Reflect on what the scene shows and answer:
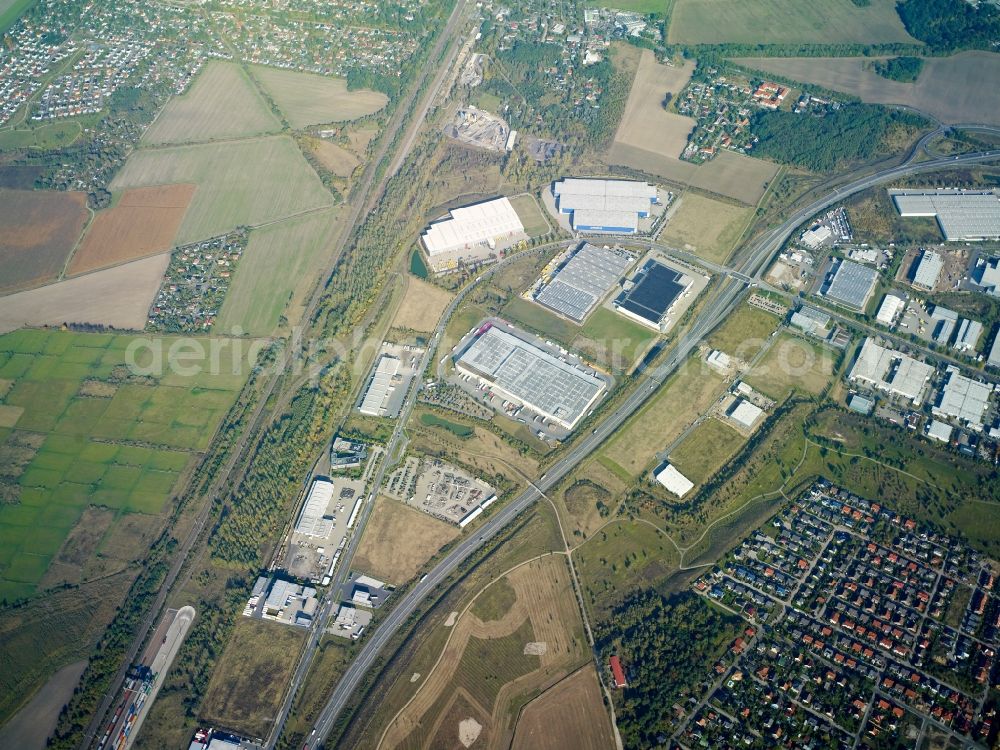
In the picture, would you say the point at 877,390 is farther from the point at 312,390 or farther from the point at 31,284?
the point at 31,284

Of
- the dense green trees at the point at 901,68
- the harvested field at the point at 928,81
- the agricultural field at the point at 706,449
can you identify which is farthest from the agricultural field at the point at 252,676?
the dense green trees at the point at 901,68

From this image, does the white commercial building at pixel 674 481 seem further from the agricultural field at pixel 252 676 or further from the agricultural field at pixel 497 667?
the agricultural field at pixel 252 676

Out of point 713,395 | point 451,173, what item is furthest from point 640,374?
point 451,173

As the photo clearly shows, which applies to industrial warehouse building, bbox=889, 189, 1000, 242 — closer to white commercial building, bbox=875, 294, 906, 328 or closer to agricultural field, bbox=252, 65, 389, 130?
white commercial building, bbox=875, 294, 906, 328

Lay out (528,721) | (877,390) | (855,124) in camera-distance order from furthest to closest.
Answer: (855,124) → (877,390) → (528,721)

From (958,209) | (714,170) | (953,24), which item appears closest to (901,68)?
(953,24)

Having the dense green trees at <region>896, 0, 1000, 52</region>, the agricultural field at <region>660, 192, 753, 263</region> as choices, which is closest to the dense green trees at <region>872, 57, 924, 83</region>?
the dense green trees at <region>896, 0, 1000, 52</region>
